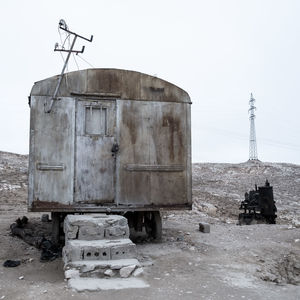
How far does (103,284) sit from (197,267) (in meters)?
2.06

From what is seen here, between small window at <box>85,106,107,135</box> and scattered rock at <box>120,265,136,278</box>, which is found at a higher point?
small window at <box>85,106,107,135</box>

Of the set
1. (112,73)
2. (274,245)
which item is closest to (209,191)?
(274,245)

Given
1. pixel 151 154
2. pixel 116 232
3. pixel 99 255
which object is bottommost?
pixel 99 255

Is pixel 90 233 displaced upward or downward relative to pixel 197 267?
upward

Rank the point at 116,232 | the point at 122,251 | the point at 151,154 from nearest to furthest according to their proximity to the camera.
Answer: the point at 122,251, the point at 116,232, the point at 151,154

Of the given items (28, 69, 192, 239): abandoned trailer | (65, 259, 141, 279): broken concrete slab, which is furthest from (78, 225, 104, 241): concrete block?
(28, 69, 192, 239): abandoned trailer

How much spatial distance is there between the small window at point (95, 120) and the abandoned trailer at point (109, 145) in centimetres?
2

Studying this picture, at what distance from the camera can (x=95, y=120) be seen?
8227 millimetres

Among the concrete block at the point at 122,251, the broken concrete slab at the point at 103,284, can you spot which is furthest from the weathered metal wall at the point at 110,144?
the broken concrete slab at the point at 103,284

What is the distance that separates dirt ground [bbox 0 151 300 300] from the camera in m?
5.00

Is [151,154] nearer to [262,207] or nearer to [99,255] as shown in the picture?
[99,255]

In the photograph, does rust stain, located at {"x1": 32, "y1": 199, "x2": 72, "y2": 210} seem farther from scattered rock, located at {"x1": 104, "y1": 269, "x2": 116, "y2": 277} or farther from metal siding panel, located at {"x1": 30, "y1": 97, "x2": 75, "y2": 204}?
scattered rock, located at {"x1": 104, "y1": 269, "x2": 116, "y2": 277}

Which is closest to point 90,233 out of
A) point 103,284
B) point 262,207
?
point 103,284

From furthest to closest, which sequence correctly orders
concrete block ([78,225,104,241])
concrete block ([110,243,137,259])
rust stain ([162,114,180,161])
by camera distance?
rust stain ([162,114,180,161]), concrete block ([78,225,104,241]), concrete block ([110,243,137,259])
